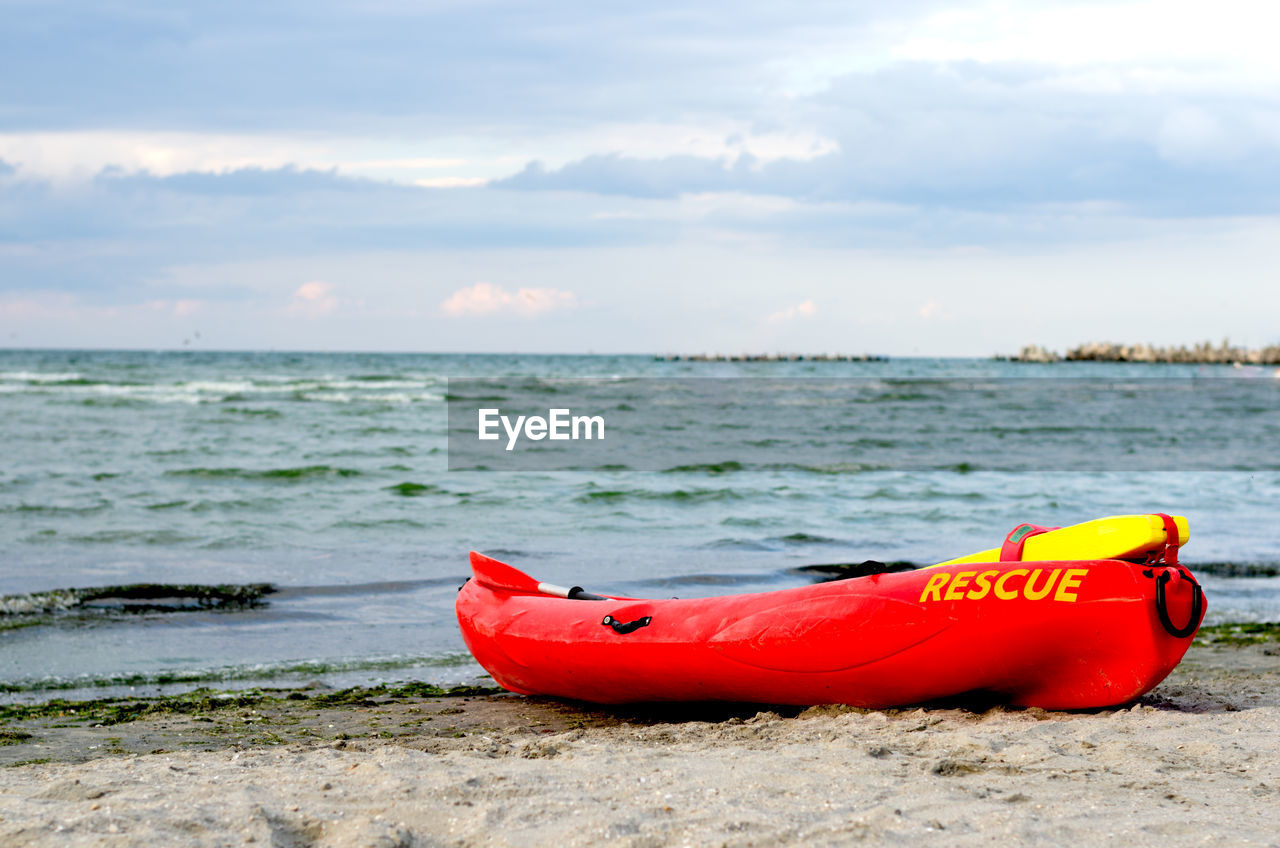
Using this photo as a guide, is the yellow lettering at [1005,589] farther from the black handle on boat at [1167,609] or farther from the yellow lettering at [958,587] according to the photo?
the black handle on boat at [1167,609]

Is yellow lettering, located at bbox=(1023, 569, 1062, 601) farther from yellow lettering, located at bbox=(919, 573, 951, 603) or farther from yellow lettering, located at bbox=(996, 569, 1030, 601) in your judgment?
yellow lettering, located at bbox=(919, 573, 951, 603)

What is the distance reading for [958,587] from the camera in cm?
419

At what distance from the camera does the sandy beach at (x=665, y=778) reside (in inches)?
109

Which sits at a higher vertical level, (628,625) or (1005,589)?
(1005,589)

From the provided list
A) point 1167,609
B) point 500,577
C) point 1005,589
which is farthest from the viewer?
point 500,577

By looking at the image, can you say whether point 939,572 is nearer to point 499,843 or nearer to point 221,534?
point 499,843

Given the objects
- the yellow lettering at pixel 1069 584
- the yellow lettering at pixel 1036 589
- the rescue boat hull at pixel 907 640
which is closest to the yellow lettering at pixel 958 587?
the rescue boat hull at pixel 907 640

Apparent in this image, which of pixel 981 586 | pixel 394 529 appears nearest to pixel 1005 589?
pixel 981 586

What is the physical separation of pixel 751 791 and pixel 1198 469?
1516 centimetres

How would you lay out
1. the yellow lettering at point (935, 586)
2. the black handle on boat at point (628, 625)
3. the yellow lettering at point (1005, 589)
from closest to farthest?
the yellow lettering at point (1005, 589) < the yellow lettering at point (935, 586) < the black handle on boat at point (628, 625)

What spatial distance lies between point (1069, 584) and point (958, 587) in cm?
41

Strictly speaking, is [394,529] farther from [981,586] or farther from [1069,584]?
[1069,584]

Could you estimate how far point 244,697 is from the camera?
507cm

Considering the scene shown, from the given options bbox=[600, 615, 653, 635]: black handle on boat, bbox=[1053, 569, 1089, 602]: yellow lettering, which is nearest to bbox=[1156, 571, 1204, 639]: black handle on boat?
bbox=[1053, 569, 1089, 602]: yellow lettering
